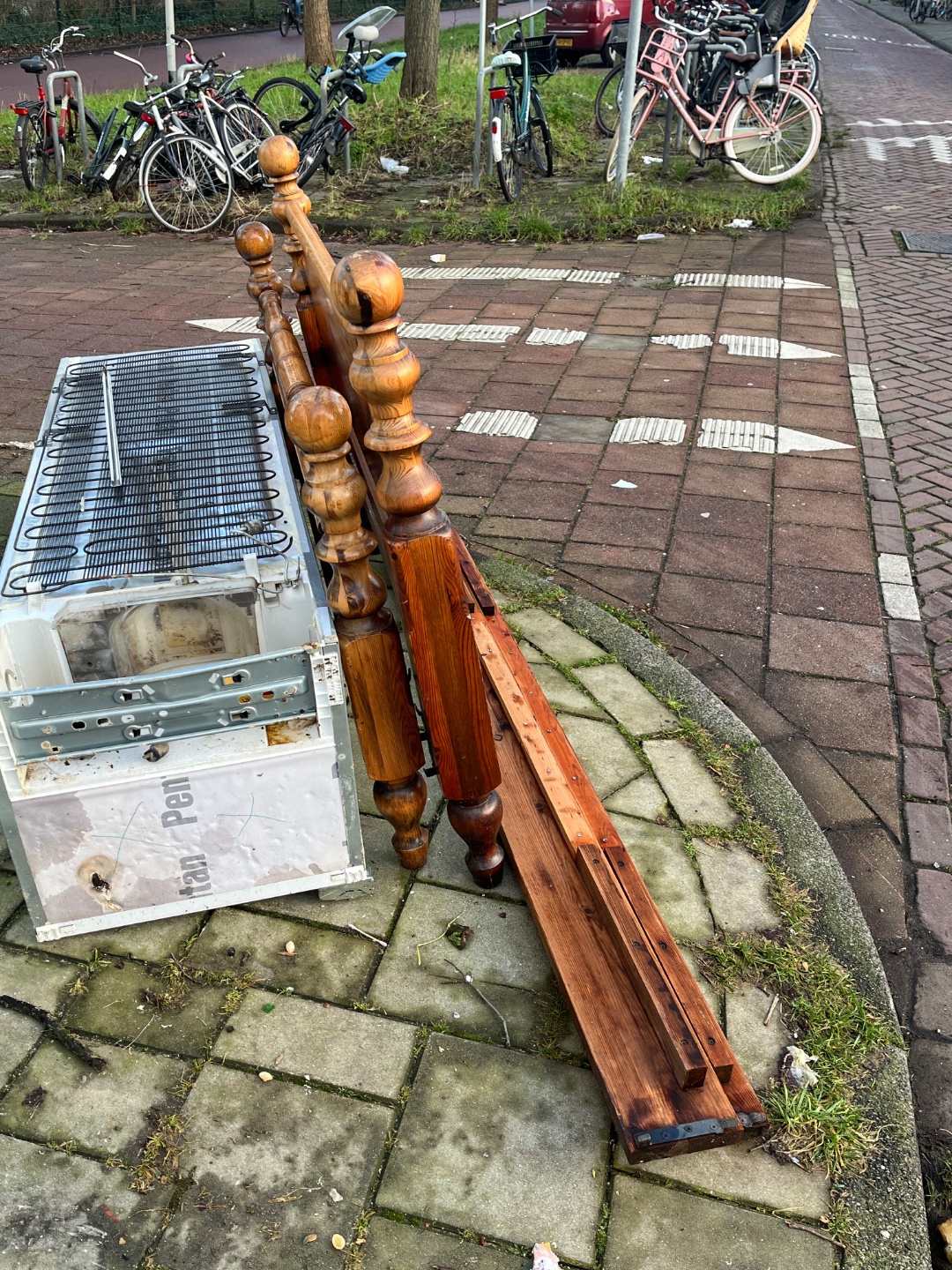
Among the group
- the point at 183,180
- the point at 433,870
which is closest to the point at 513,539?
the point at 433,870

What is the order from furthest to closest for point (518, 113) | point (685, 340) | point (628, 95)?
1. point (518, 113)
2. point (628, 95)
3. point (685, 340)

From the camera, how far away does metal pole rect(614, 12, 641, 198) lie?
8578mm

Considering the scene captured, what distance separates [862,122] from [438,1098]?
50.3 feet

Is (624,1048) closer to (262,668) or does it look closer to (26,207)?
(262,668)

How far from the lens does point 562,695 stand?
3121 mm

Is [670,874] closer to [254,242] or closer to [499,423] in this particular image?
[254,242]

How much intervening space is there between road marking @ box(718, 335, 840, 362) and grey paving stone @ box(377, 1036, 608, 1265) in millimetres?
4914

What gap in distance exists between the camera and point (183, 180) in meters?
8.98

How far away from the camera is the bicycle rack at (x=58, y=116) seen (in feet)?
31.3

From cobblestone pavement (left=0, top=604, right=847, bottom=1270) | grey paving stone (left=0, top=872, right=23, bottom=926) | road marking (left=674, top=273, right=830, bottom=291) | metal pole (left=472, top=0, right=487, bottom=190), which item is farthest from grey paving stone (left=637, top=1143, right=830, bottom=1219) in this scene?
metal pole (left=472, top=0, right=487, bottom=190)

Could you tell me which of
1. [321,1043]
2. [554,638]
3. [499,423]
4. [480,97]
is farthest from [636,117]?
[321,1043]

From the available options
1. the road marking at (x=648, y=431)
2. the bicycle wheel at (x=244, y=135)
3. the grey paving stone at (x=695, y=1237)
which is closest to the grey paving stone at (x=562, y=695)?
the grey paving stone at (x=695, y=1237)

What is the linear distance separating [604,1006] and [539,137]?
10.4m

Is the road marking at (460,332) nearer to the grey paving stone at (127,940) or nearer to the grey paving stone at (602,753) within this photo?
the grey paving stone at (602,753)
